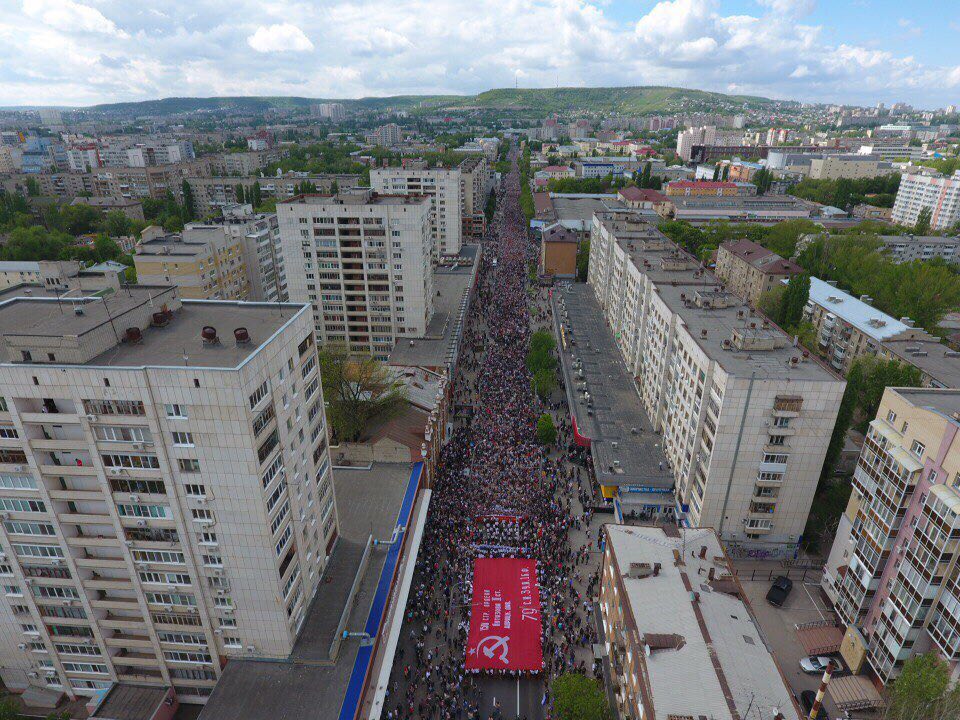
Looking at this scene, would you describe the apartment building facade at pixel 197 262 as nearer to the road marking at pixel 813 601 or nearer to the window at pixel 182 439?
the window at pixel 182 439

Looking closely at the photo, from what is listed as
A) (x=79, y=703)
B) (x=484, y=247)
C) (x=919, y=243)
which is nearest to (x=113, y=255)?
(x=484, y=247)

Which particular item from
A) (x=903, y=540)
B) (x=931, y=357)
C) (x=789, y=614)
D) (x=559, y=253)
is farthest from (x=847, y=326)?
(x=559, y=253)

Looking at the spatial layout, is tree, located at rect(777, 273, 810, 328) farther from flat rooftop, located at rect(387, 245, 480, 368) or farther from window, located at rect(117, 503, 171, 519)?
window, located at rect(117, 503, 171, 519)

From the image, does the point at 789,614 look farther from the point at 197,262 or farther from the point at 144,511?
the point at 197,262

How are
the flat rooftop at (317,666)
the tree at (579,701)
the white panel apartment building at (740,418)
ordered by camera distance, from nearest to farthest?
the flat rooftop at (317,666) < the tree at (579,701) < the white panel apartment building at (740,418)

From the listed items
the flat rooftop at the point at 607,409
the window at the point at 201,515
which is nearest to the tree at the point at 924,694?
the flat rooftop at the point at 607,409
